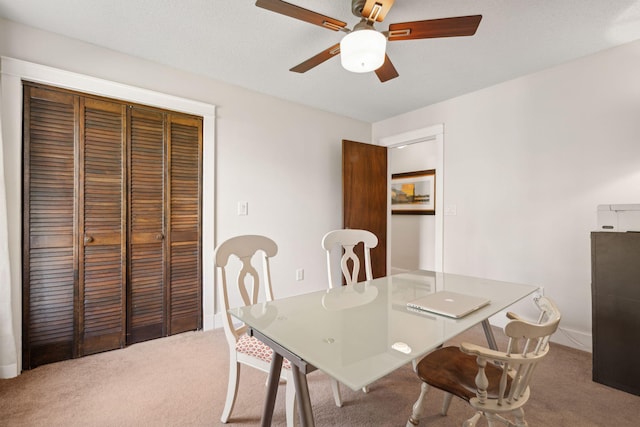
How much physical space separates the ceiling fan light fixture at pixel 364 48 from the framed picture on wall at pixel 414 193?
340 cm

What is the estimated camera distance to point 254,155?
3.06 m

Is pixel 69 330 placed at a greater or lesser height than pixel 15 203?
lesser

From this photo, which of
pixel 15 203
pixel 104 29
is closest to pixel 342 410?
pixel 15 203

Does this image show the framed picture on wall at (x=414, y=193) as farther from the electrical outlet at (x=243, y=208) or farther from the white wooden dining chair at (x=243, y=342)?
the white wooden dining chair at (x=243, y=342)

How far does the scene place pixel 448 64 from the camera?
97.7 inches

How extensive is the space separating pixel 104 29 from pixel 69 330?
218cm

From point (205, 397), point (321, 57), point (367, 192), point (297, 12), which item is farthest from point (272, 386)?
point (367, 192)

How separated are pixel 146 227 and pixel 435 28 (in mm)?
2498

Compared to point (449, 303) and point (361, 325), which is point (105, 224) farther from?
point (449, 303)

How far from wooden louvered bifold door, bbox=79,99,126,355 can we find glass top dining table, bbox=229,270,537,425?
1634 millimetres

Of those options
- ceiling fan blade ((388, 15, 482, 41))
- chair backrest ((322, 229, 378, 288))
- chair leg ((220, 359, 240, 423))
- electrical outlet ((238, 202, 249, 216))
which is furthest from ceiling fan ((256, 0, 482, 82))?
electrical outlet ((238, 202, 249, 216))

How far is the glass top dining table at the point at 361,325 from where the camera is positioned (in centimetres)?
82

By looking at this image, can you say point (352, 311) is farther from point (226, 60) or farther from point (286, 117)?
point (286, 117)

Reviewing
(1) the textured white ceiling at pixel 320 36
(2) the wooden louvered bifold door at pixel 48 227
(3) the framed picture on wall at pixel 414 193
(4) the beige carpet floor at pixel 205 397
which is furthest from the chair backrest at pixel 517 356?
(3) the framed picture on wall at pixel 414 193
